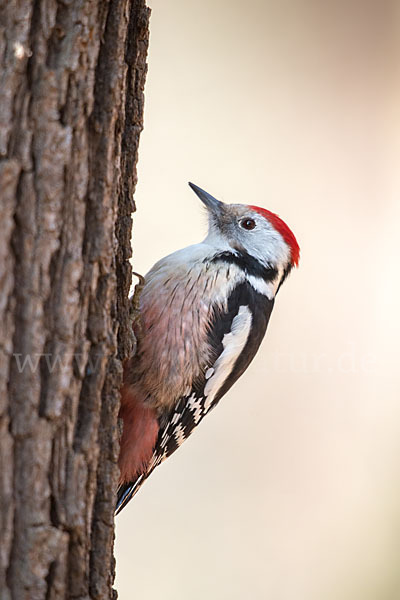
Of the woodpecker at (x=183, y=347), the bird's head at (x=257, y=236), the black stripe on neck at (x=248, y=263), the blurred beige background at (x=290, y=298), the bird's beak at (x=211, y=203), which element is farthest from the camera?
the blurred beige background at (x=290, y=298)

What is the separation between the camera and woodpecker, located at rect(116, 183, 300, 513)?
2211 millimetres

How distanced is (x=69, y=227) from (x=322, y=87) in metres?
3.04

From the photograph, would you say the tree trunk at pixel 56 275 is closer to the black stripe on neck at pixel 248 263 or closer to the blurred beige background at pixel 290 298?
the black stripe on neck at pixel 248 263

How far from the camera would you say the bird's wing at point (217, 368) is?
2.29m

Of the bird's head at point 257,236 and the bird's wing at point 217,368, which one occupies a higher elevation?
the bird's head at point 257,236

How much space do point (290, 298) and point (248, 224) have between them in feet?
3.99

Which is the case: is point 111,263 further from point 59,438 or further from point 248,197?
point 248,197

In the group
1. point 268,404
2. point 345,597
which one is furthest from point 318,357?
point 345,597

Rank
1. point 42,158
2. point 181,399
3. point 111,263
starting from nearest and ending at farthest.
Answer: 1. point 42,158
2. point 111,263
3. point 181,399

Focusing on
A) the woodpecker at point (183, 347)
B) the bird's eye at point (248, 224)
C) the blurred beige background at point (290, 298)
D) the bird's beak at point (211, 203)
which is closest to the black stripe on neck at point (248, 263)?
the woodpecker at point (183, 347)

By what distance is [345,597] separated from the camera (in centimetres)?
386

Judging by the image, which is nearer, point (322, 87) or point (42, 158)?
point (42, 158)

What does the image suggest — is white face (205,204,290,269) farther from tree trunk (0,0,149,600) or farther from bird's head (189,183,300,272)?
tree trunk (0,0,149,600)

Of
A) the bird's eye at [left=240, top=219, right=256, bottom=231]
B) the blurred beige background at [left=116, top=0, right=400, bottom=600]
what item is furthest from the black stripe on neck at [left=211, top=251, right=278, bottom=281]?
the blurred beige background at [left=116, top=0, right=400, bottom=600]
